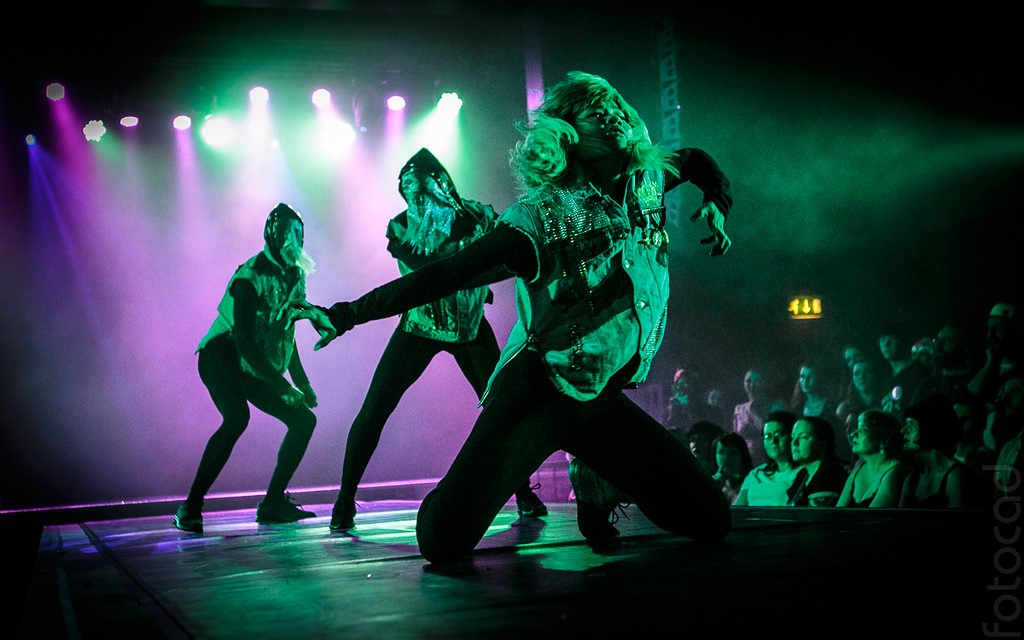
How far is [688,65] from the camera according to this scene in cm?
698

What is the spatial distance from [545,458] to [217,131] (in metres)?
8.87

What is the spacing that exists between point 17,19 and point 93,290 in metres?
3.00

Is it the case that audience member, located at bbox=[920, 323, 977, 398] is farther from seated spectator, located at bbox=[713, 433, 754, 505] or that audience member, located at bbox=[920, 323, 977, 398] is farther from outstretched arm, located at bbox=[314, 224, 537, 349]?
outstretched arm, located at bbox=[314, 224, 537, 349]

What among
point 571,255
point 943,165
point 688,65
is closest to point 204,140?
point 688,65

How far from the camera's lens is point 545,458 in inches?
93.7

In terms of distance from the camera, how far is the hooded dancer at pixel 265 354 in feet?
15.7

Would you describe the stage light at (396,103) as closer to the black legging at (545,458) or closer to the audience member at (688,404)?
the audience member at (688,404)

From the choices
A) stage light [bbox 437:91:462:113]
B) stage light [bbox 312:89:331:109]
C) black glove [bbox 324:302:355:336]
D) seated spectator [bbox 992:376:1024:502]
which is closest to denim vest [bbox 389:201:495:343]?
black glove [bbox 324:302:355:336]

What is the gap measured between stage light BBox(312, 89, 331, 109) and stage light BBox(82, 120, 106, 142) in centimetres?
240

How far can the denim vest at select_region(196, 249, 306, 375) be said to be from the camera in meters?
4.93

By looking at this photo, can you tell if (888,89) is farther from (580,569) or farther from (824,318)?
(580,569)

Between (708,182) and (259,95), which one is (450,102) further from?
(708,182)

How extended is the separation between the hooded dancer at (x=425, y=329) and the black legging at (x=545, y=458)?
1384mm

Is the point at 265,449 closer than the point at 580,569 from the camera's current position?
No
